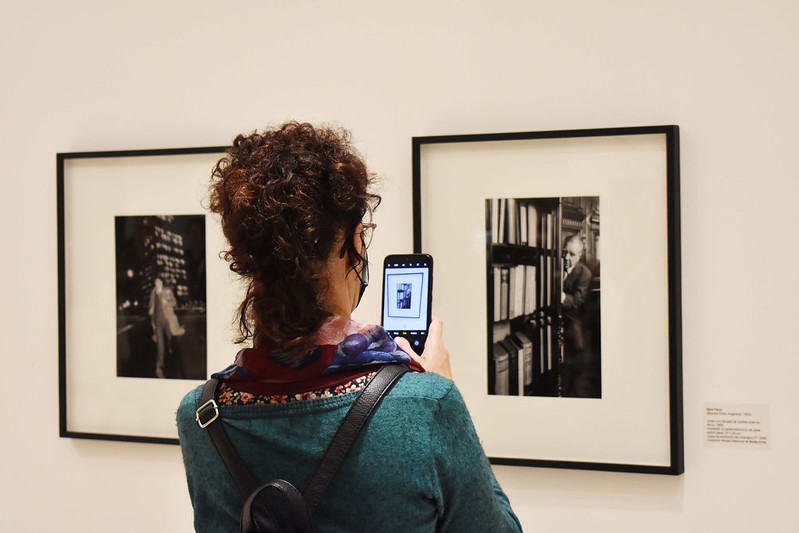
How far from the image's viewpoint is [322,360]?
40.7 inches

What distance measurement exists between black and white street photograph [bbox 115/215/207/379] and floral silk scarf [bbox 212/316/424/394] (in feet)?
3.59

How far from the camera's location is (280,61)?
81.0 inches

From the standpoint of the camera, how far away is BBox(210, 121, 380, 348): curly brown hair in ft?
3.25

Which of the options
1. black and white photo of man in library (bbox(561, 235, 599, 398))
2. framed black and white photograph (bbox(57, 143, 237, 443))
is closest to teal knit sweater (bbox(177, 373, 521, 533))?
black and white photo of man in library (bbox(561, 235, 599, 398))

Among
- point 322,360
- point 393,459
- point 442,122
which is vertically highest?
point 442,122

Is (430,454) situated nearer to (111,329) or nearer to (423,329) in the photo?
(423,329)

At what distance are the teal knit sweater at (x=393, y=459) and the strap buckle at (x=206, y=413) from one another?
0.03 meters

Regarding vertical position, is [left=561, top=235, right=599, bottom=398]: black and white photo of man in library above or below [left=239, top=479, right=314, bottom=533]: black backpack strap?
above

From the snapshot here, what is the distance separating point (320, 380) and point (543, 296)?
923 mm

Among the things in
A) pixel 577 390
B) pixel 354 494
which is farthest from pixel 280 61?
pixel 354 494

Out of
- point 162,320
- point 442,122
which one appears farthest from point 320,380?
point 162,320

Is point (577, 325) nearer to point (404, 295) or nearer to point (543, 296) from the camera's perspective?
point (543, 296)

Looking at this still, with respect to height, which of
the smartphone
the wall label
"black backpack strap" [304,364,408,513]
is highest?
the smartphone

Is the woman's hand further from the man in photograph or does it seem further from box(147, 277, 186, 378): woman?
box(147, 277, 186, 378): woman
